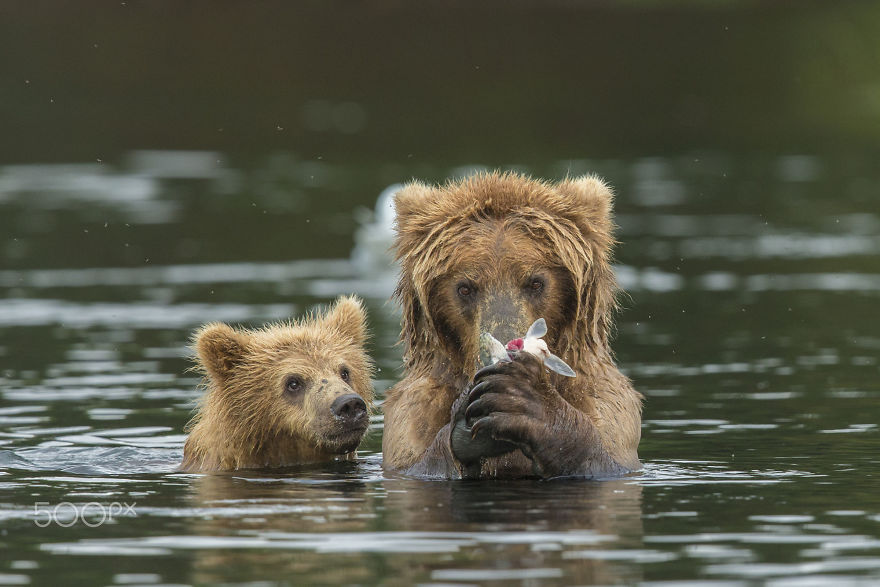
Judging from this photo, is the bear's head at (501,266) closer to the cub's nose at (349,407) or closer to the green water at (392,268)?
the green water at (392,268)

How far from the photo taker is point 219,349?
12.3m

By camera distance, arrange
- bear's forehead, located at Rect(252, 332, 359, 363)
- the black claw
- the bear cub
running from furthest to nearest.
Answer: bear's forehead, located at Rect(252, 332, 359, 363) < the bear cub < the black claw

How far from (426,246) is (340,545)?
7.06 feet

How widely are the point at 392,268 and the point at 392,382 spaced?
7.13m

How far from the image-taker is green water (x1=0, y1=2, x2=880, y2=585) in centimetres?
872

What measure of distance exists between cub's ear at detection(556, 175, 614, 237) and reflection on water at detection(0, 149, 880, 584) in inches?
59.4

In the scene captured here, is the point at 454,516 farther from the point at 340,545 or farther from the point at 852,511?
the point at 852,511

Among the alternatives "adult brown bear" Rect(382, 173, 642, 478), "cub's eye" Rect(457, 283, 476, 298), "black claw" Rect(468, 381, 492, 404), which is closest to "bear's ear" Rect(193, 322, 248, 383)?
"adult brown bear" Rect(382, 173, 642, 478)

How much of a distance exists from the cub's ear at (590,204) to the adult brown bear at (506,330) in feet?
0.03

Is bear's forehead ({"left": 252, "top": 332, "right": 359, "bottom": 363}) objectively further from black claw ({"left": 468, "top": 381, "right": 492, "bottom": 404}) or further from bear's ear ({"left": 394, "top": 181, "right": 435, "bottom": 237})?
black claw ({"left": 468, "top": 381, "right": 492, "bottom": 404})

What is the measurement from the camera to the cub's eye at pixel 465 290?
9.78m

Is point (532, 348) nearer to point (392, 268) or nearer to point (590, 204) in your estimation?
point (590, 204)

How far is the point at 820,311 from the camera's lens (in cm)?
1819

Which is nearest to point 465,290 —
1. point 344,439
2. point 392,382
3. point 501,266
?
point 501,266
